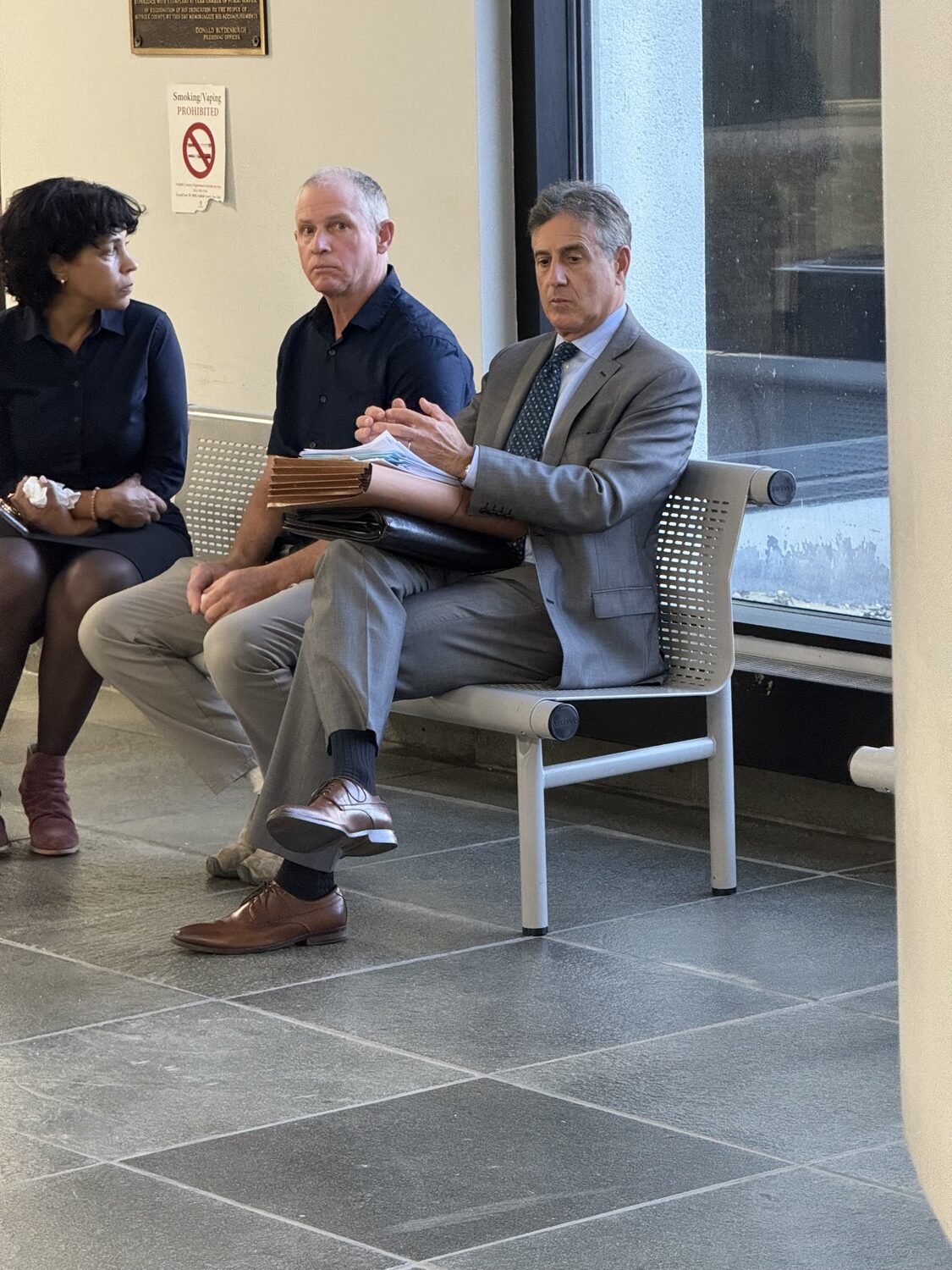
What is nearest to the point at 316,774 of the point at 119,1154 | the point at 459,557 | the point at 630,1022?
the point at 459,557

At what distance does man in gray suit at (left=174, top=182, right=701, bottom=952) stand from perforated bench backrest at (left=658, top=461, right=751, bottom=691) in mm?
69

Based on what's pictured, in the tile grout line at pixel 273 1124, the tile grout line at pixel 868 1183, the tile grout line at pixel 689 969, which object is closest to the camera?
the tile grout line at pixel 868 1183

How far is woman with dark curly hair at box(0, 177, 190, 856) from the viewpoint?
198 inches

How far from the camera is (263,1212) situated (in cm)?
294

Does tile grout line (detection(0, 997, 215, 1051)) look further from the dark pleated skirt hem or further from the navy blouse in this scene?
the navy blouse

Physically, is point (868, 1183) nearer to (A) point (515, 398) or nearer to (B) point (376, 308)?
(A) point (515, 398)

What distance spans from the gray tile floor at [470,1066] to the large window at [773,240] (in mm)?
758

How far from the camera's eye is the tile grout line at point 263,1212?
280 cm

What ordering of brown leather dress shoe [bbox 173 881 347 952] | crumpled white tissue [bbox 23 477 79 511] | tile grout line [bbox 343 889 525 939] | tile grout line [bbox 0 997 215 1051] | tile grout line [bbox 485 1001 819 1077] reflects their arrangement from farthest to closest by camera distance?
crumpled white tissue [bbox 23 477 79 511], tile grout line [bbox 343 889 525 939], brown leather dress shoe [bbox 173 881 347 952], tile grout line [bbox 0 997 215 1051], tile grout line [bbox 485 1001 819 1077]

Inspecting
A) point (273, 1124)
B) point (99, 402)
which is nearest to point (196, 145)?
point (99, 402)

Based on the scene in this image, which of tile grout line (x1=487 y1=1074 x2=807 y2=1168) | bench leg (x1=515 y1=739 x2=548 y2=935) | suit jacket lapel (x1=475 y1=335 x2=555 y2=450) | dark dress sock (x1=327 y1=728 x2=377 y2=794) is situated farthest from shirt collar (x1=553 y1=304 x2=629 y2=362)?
tile grout line (x1=487 y1=1074 x2=807 y2=1168)

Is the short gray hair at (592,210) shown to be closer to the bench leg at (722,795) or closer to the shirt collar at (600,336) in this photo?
the shirt collar at (600,336)

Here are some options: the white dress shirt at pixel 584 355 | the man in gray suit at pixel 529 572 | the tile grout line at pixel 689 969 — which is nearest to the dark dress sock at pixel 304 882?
the man in gray suit at pixel 529 572

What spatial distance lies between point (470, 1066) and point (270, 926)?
0.81 metres
